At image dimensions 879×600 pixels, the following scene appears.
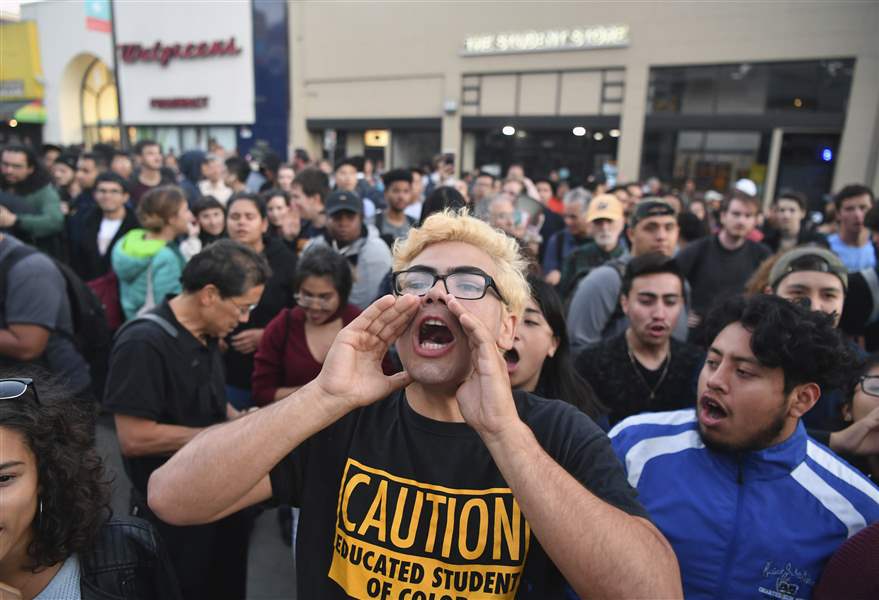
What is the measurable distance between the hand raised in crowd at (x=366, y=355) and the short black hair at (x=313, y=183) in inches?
157

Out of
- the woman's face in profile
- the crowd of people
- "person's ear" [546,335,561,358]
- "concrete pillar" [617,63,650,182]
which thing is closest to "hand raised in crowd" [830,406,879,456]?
the crowd of people

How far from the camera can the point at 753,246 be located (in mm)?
4562

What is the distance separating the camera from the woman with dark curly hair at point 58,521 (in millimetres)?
1344

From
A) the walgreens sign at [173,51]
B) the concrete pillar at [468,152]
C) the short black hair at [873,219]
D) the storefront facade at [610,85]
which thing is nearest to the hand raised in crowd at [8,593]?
the short black hair at [873,219]

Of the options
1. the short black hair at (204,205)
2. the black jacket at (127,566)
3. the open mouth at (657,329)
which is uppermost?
the short black hair at (204,205)

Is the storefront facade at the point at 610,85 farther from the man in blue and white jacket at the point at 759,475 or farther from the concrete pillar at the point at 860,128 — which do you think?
the man in blue and white jacket at the point at 759,475

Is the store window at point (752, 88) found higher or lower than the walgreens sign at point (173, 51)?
lower

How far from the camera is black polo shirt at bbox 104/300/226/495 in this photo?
7.18ft

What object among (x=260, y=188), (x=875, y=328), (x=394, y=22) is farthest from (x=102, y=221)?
(x=394, y=22)

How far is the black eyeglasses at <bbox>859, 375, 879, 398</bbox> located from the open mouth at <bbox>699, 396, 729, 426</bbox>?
673 millimetres

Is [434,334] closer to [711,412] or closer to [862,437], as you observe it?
[711,412]

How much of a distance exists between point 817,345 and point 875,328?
104 inches

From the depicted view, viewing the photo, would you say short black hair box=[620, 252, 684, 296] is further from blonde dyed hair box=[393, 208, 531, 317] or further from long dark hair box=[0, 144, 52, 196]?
long dark hair box=[0, 144, 52, 196]

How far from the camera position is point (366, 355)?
4.78 ft
